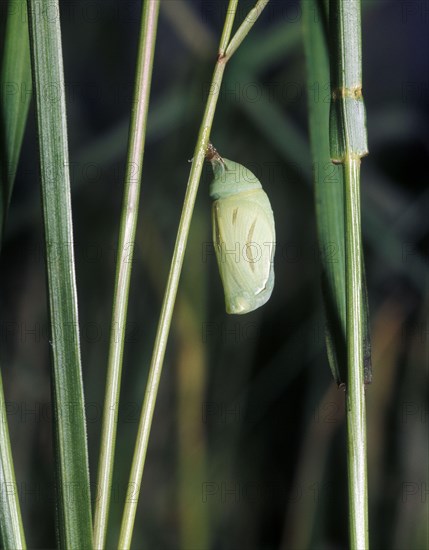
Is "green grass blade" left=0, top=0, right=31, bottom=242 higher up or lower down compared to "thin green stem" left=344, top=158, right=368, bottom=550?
higher up

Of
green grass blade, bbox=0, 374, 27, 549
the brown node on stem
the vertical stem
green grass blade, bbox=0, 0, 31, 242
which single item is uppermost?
green grass blade, bbox=0, 0, 31, 242

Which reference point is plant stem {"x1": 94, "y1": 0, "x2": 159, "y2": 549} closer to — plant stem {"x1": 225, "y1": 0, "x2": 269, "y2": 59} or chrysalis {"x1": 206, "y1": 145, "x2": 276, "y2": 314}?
plant stem {"x1": 225, "y1": 0, "x2": 269, "y2": 59}

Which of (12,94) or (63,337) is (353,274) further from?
(12,94)

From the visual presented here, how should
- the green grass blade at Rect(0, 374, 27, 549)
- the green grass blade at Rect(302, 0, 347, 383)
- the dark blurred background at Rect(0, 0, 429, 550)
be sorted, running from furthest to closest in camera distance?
1. the dark blurred background at Rect(0, 0, 429, 550)
2. the green grass blade at Rect(302, 0, 347, 383)
3. the green grass blade at Rect(0, 374, 27, 549)

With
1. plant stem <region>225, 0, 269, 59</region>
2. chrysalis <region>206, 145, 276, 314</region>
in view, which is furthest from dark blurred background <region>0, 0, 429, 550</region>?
plant stem <region>225, 0, 269, 59</region>

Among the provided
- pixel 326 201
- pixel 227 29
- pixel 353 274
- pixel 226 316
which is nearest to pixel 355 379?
pixel 353 274

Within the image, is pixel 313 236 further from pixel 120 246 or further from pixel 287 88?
pixel 120 246
